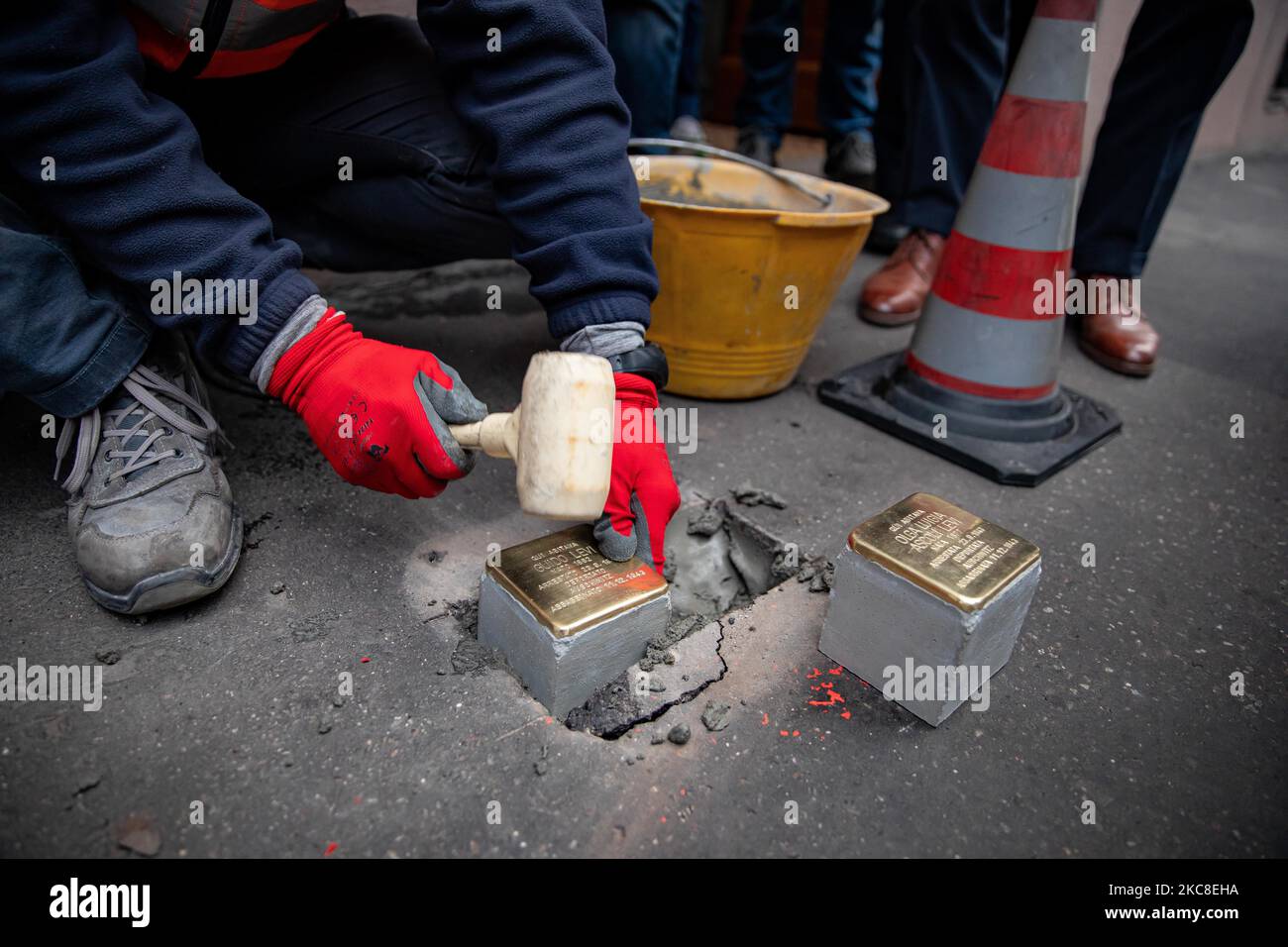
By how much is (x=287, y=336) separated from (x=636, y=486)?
2.01 ft

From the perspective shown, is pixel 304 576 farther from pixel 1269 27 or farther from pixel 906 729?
pixel 1269 27

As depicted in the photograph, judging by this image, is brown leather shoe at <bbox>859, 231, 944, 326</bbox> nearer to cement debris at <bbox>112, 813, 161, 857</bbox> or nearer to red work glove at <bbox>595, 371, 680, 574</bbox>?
red work glove at <bbox>595, 371, 680, 574</bbox>

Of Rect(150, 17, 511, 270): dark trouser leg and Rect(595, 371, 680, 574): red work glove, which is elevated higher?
Rect(150, 17, 511, 270): dark trouser leg

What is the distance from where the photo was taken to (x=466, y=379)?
2082 millimetres

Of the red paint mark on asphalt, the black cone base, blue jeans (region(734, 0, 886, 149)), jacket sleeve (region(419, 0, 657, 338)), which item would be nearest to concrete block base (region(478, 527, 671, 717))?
the red paint mark on asphalt

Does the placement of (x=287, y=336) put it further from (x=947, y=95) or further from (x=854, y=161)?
(x=854, y=161)

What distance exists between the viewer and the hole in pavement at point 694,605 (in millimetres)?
1208

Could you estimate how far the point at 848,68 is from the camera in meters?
3.83

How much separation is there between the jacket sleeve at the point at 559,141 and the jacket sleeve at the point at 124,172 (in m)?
0.40

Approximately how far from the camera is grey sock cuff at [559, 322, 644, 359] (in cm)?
137

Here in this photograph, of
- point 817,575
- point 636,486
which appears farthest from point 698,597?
point 636,486

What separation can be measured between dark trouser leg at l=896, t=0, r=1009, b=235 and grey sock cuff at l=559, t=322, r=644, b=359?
1.61 metres
